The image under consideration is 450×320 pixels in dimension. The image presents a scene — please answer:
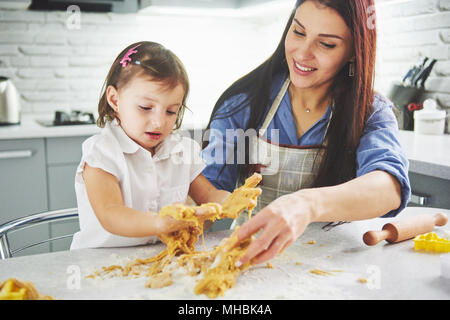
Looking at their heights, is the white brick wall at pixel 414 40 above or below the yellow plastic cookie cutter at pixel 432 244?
above

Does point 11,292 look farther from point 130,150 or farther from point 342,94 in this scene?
point 342,94

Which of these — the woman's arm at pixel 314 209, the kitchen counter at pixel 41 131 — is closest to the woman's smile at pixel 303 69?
the woman's arm at pixel 314 209

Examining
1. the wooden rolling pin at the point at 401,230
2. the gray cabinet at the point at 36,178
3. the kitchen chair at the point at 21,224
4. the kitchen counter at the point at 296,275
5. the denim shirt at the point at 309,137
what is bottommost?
the gray cabinet at the point at 36,178

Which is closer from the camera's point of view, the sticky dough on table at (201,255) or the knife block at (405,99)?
the sticky dough on table at (201,255)

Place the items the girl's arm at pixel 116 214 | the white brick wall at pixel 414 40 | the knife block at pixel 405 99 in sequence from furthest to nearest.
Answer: the knife block at pixel 405 99 < the white brick wall at pixel 414 40 < the girl's arm at pixel 116 214

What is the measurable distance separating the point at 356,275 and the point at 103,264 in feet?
1.42

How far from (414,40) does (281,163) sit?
118cm

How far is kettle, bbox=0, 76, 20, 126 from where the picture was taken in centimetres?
198

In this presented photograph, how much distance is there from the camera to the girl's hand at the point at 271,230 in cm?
67

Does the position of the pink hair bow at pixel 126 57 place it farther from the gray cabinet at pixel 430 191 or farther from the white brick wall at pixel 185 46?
the white brick wall at pixel 185 46

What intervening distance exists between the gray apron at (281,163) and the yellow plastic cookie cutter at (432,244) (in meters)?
0.36

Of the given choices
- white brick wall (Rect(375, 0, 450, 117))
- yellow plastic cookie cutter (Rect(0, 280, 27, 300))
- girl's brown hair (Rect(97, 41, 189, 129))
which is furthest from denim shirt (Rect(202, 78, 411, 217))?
white brick wall (Rect(375, 0, 450, 117))
